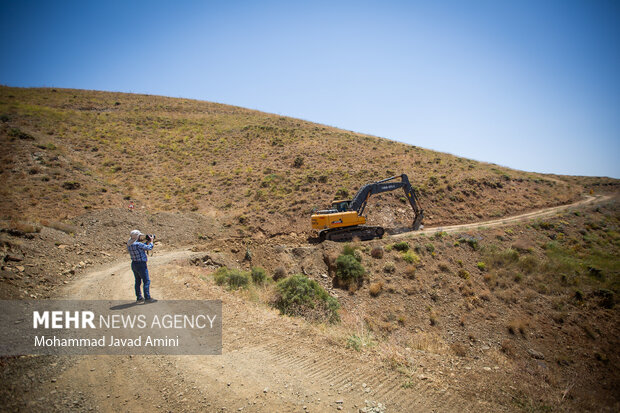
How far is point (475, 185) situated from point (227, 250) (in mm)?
29547

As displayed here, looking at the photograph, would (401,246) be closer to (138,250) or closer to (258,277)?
(258,277)

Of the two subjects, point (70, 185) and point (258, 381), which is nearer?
point (258, 381)

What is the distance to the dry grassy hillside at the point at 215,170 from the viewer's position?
24.1m

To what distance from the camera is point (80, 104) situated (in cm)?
4619

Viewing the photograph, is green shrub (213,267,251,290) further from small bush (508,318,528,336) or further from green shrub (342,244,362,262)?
small bush (508,318,528,336)

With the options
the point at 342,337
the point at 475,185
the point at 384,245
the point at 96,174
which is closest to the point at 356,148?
the point at 475,185

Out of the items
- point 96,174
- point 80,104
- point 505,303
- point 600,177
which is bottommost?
point 505,303

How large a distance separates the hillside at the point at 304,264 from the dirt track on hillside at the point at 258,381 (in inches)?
1.5

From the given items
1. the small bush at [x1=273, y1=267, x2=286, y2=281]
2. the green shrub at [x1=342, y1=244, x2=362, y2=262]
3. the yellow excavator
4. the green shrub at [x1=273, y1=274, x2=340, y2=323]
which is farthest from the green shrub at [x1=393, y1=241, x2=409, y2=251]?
the green shrub at [x1=273, y1=274, x2=340, y2=323]

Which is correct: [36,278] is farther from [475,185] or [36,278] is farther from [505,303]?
[475,185]

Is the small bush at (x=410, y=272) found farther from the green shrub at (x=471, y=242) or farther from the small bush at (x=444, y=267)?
the green shrub at (x=471, y=242)

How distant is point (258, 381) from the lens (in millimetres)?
5609

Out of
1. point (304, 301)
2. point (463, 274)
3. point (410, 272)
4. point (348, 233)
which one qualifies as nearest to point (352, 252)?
point (348, 233)

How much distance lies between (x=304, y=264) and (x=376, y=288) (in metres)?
4.35
